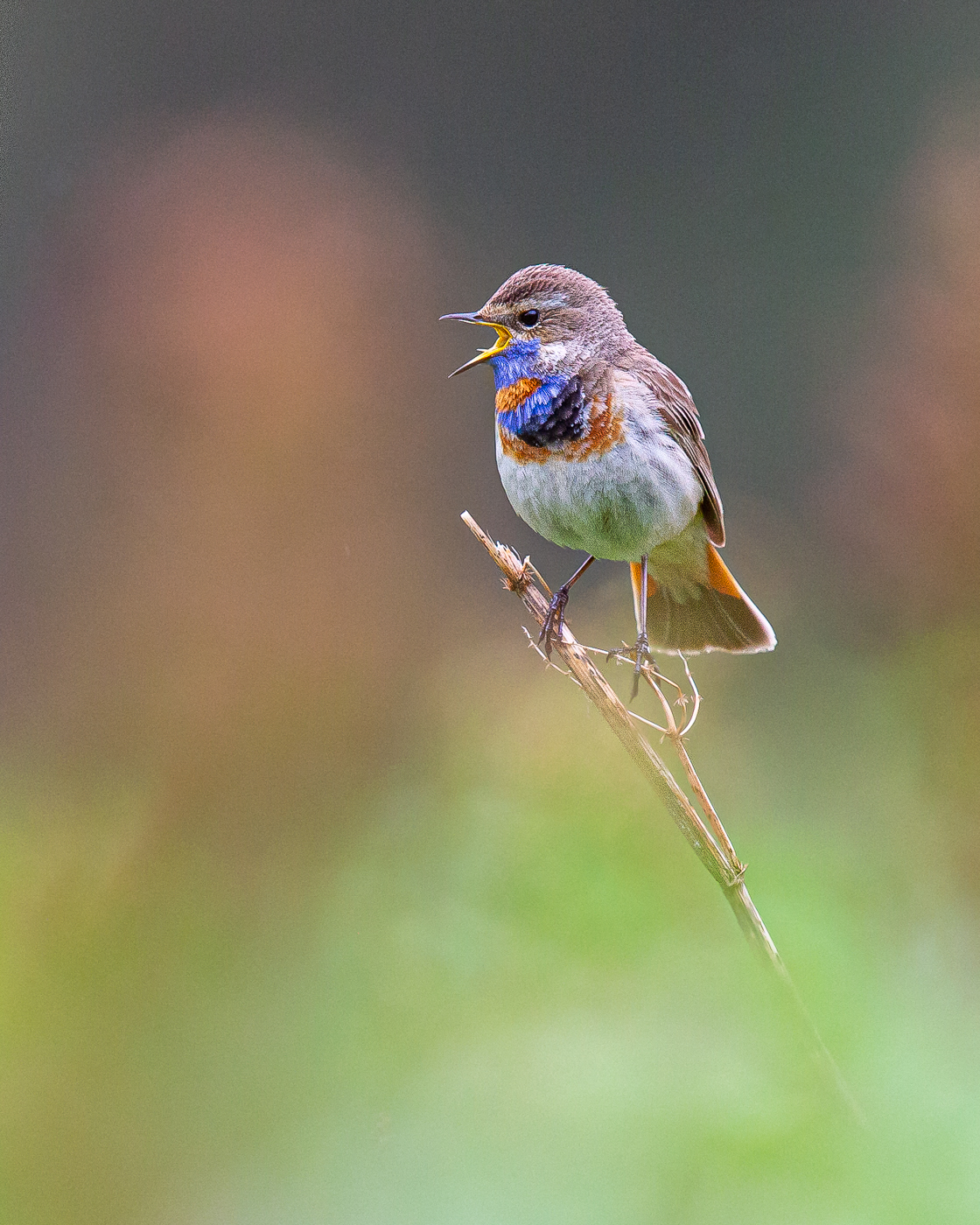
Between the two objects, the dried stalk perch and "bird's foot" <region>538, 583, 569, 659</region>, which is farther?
"bird's foot" <region>538, 583, 569, 659</region>

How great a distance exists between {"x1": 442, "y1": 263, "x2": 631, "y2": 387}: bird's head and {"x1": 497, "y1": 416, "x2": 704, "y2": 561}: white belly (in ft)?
0.62

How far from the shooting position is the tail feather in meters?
2.45

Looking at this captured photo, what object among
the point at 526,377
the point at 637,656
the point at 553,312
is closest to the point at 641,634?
the point at 637,656

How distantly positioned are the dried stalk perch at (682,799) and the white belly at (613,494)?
21cm

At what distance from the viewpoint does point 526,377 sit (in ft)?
7.47

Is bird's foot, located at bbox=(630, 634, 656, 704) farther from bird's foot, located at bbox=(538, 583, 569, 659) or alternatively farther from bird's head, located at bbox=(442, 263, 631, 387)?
bird's head, located at bbox=(442, 263, 631, 387)

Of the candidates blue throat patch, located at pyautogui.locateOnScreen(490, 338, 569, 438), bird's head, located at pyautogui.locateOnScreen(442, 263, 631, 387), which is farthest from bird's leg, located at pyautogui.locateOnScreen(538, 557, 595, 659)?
bird's head, located at pyautogui.locateOnScreen(442, 263, 631, 387)

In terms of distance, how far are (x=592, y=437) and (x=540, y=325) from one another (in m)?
0.27

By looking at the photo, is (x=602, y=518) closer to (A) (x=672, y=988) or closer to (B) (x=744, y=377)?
(A) (x=672, y=988)

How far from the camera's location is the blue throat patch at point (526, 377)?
88.4 inches

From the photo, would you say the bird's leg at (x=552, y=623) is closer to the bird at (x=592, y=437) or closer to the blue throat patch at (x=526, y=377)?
the bird at (x=592, y=437)

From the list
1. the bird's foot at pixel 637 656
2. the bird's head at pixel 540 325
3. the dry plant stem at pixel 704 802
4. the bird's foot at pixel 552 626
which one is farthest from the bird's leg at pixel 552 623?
the bird's head at pixel 540 325

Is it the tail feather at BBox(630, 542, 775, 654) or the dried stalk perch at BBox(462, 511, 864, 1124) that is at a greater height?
the tail feather at BBox(630, 542, 775, 654)

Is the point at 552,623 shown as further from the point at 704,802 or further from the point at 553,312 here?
the point at 553,312
